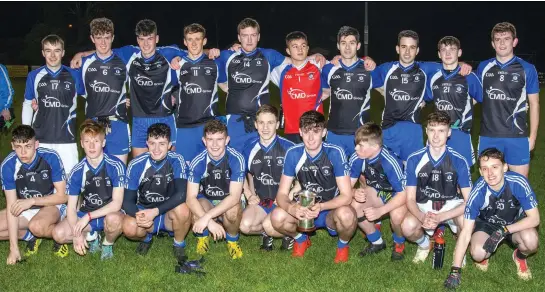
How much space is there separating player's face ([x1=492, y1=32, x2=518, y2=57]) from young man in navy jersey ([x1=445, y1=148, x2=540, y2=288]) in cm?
158

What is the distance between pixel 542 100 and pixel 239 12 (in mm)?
34728

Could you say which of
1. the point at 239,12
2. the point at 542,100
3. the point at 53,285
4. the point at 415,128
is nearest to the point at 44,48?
the point at 53,285

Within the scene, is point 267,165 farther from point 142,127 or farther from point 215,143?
point 142,127

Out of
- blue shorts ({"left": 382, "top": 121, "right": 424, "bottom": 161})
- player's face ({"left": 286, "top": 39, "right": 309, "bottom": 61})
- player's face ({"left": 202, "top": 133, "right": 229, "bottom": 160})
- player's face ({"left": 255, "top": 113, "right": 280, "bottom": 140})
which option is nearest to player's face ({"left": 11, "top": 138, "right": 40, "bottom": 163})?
player's face ({"left": 202, "top": 133, "right": 229, "bottom": 160})

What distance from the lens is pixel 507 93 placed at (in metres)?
5.89

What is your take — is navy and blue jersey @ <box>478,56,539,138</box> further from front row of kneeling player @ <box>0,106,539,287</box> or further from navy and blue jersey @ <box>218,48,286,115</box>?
navy and blue jersey @ <box>218,48,286,115</box>

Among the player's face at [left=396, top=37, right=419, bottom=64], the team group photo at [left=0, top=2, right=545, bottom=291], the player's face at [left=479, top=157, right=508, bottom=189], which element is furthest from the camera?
the player's face at [left=396, top=37, right=419, bottom=64]

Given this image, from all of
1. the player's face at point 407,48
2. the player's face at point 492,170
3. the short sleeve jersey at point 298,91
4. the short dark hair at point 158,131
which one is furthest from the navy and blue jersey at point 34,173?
the player's face at point 492,170

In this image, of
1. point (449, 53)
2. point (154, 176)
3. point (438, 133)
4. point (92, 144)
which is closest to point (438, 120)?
point (438, 133)

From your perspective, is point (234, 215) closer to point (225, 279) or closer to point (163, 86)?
point (225, 279)

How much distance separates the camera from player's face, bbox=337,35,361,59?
6086 mm

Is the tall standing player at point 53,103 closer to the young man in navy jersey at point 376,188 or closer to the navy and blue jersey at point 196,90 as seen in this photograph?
the navy and blue jersey at point 196,90

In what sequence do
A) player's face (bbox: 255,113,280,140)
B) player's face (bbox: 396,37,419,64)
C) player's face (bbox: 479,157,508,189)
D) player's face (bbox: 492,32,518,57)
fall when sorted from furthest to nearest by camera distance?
player's face (bbox: 396,37,419,64), player's face (bbox: 492,32,518,57), player's face (bbox: 255,113,280,140), player's face (bbox: 479,157,508,189)

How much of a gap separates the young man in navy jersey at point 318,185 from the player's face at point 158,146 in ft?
3.52
